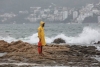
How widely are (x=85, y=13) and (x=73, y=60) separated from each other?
554 feet

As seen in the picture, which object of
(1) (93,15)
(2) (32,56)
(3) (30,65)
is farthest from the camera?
(1) (93,15)

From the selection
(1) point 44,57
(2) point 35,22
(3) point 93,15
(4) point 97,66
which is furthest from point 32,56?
(2) point 35,22

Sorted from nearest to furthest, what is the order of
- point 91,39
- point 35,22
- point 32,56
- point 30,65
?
point 30,65, point 32,56, point 91,39, point 35,22

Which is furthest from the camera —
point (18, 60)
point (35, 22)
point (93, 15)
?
point (35, 22)

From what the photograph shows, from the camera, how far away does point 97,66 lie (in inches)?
563

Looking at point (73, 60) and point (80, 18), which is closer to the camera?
point (73, 60)

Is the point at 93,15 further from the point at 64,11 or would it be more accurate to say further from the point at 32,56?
the point at 32,56

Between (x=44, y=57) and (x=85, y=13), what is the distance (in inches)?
6628

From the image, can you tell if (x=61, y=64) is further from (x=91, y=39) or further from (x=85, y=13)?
(x=85, y=13)

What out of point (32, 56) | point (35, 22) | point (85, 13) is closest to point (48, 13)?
point (35, 22)

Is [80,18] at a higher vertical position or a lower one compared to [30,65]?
higher

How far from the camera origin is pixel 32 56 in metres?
17.2

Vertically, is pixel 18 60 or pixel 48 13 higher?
pixel 48 13

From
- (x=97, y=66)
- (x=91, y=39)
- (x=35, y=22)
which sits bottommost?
(x=97, y=66)
